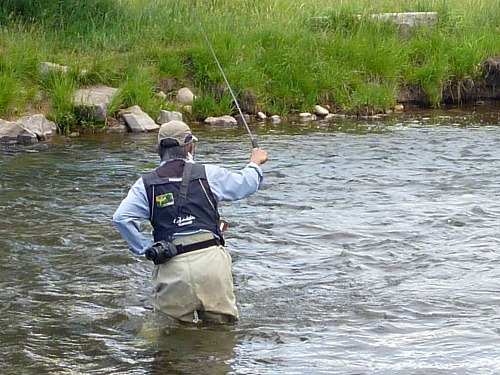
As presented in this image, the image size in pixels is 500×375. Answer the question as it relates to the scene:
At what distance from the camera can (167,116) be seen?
1435 cm

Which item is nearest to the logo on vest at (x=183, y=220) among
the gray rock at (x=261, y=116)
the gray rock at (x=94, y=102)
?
the gray rock at (x=94, y=102)

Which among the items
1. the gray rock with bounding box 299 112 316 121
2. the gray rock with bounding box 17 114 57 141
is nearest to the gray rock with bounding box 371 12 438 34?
the gray rock with bounding box 299 112 316 121

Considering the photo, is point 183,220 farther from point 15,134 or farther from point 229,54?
point 229,54

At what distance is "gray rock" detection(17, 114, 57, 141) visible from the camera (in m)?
13.3

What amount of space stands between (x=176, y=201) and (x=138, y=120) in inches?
335

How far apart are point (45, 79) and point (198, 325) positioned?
30.1 feet

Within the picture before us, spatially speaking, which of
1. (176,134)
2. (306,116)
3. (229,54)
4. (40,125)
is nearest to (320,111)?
(306,116)

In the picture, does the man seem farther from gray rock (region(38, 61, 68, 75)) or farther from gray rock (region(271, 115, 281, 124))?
gray rock (region(271, 115, 281, 124))

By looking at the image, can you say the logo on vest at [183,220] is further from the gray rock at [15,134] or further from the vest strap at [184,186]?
the gray rock at [15,134]

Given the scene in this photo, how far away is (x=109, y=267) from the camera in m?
7.46

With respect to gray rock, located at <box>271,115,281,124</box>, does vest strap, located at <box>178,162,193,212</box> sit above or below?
above

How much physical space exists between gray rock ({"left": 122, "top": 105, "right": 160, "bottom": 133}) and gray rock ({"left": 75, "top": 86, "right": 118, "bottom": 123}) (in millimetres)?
325

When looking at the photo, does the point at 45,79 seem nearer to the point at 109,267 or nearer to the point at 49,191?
the point at 49,191

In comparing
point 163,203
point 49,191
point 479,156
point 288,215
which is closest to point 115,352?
point 163,203
